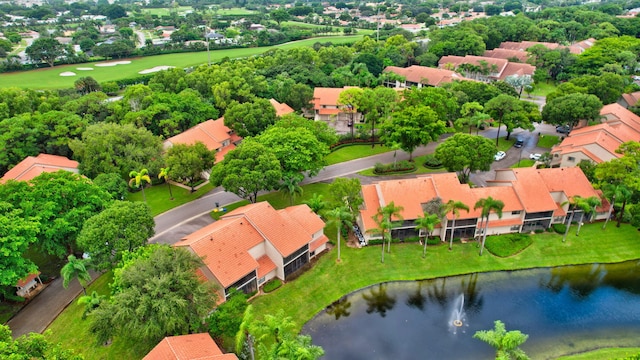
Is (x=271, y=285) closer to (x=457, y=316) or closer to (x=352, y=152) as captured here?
(x=457, y=316)

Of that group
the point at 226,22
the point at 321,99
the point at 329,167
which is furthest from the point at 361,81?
the point at 226,22

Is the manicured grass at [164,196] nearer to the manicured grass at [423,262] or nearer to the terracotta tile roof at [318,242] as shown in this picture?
the terracotta tile roof at [318,242]

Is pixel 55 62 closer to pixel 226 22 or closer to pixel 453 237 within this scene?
pixel 226 22

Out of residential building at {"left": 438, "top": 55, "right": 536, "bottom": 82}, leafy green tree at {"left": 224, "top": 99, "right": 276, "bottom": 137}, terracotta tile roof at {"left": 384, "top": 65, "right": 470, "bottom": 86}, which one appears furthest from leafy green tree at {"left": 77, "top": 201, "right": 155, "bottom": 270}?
residential building at {"left": 438, "top": 55, "right": 536, "bottom": 82}

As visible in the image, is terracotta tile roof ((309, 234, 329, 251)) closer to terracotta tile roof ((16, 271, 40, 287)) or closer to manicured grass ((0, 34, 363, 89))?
terracotta tile roof ((16, 271, 40, 287))

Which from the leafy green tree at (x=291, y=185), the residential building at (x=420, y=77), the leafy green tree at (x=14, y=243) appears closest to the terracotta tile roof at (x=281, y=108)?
the leafy green tree at (x=291, y=185)

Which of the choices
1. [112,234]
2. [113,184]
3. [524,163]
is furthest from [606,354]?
[113,184]
